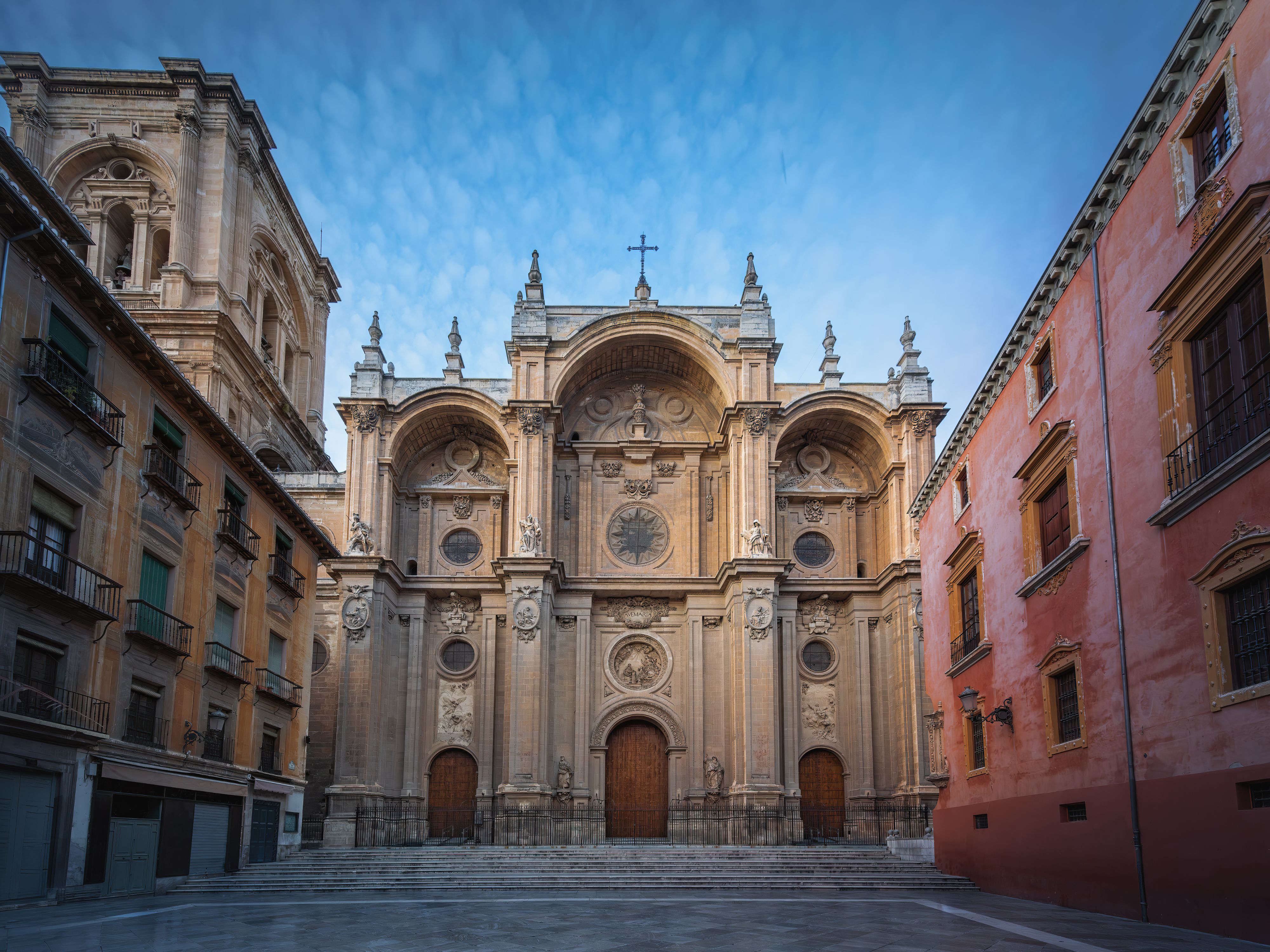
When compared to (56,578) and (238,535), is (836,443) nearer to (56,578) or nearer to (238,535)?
(238,535)

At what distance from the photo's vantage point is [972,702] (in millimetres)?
20125

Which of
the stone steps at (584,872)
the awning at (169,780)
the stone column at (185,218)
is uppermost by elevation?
the stone column at (185,218)

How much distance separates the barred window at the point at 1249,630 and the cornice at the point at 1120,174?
588cm

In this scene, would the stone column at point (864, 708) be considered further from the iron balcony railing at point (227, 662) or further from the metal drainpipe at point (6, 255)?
the metal drainpipe at point (6, 255)

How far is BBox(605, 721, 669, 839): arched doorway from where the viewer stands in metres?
34.6

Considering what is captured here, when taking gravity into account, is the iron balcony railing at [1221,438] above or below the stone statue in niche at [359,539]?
below

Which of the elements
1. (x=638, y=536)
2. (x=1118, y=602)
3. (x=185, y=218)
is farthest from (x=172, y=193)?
(x=1118, y=602)

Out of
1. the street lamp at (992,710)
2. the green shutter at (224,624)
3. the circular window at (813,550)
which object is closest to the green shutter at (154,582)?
the green shutter at (224,624)

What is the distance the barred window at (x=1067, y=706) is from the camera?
1636cm

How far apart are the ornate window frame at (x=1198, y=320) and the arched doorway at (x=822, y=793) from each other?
2385 centimetres

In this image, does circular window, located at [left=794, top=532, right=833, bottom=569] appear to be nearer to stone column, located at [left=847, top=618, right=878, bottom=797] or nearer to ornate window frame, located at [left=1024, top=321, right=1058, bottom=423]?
stone column, located at [left=847, top=618, right=878, bottom=797]

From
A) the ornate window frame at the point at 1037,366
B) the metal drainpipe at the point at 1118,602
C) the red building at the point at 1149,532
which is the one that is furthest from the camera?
the ornate window frame at the point at 1037,366

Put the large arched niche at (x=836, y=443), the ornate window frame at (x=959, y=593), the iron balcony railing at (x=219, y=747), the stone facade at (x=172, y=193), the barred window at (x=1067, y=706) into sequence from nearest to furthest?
the barred window at (x=1067, y=706) → the ornate window frame at (x=959, y=593) → the iron balcony railing at (x=219, y=747) → the large arched niche at (x=836, y=443) → the stone facade at (x=172, y=193)

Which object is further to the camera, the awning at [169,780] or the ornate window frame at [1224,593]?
the awning at [169,780]
